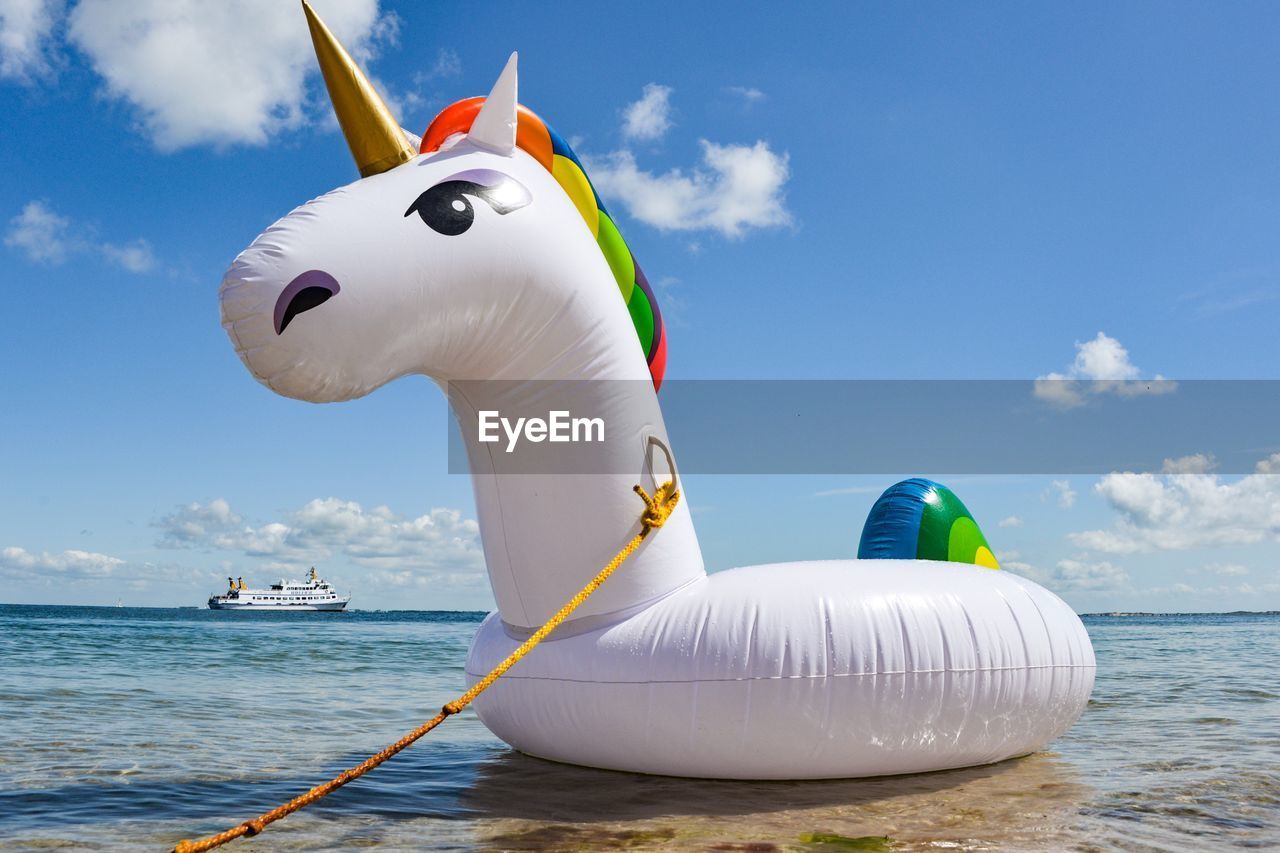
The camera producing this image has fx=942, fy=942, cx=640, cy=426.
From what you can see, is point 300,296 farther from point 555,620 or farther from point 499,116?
point 555,620

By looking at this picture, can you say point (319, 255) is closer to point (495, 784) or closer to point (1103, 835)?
point (495, 784)

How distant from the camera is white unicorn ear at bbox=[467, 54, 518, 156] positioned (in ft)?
11.0

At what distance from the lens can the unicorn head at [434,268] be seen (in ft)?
8.89

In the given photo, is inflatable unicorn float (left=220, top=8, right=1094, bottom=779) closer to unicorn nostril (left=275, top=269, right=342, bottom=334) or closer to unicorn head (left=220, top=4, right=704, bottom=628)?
Answer: unicorn head (left=220, top=4, right=704, bottom=628)

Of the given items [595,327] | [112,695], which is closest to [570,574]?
[595,327]

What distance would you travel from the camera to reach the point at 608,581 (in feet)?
11.2

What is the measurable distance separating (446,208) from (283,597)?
4713cm

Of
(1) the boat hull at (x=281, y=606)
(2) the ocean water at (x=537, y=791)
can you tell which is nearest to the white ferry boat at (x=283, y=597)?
(1) the boat hull at (x=281, y=606)

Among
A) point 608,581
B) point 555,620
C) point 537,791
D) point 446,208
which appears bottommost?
point 537,791

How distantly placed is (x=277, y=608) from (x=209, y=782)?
46.6 metres

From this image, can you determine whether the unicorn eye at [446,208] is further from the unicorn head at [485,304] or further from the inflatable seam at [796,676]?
the inflatable seam at [796,676]

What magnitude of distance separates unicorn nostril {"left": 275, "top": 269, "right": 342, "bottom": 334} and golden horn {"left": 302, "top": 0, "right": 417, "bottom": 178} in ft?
2.18

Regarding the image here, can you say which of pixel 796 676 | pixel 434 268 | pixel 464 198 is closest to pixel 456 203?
pixel 464 198

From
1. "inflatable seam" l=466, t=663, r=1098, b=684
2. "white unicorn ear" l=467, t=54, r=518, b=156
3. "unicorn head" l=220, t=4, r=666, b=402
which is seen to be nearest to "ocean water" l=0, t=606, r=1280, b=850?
"inflatable seam" l=466, t=663, r=1098, b=684
